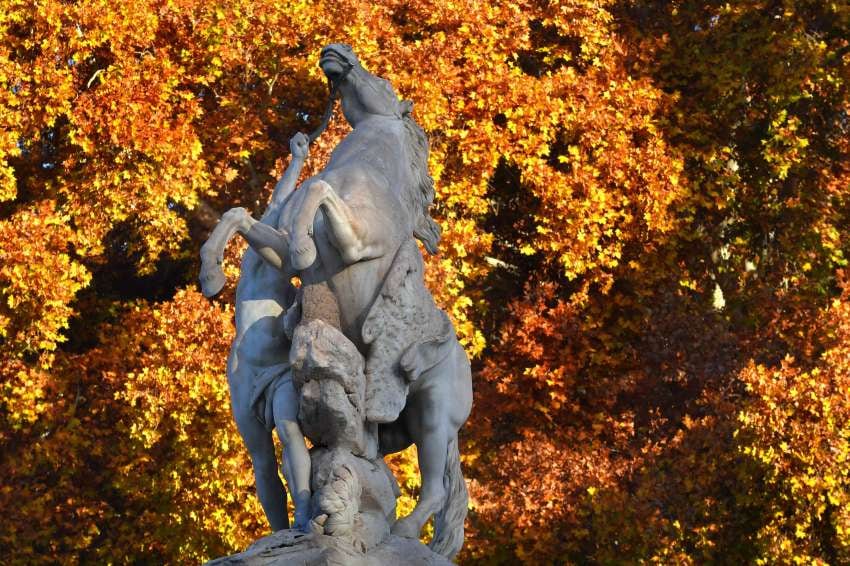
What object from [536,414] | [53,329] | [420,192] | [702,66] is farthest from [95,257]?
Answer: [420,192]

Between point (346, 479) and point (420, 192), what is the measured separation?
1.44m

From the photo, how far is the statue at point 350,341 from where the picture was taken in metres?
5.87

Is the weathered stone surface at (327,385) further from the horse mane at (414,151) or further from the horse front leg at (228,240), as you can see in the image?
the horse mane at (414,151)

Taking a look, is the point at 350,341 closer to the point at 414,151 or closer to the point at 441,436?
the point at 441,436

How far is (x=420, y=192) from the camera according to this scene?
6.69m

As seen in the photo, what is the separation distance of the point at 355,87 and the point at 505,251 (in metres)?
10.6

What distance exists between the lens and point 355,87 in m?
6.64

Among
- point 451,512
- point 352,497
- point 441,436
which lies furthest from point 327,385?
point 451,512

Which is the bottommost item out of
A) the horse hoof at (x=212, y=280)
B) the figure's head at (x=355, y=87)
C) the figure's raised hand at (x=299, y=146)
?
the horse hoof at (x=212, y=280)

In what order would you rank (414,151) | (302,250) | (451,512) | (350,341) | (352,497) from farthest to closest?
(414,151), (451,512), (350,341), (302,250), (352,497)

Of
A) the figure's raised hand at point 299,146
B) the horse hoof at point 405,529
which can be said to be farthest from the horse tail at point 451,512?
the figure's raised hand at point 299,146

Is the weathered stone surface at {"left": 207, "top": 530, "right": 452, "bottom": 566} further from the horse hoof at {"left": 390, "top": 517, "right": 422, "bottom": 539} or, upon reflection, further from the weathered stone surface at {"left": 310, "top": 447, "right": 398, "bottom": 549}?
the horse hoof at {"left": 390, "top": 517, "right": 422, "bottom": 539}

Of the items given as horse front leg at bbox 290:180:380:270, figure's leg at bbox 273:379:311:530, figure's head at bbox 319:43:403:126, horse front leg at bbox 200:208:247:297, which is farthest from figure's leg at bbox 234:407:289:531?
figure's head at bbox 319:43:403:126

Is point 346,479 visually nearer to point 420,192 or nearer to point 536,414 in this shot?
point 420,192
